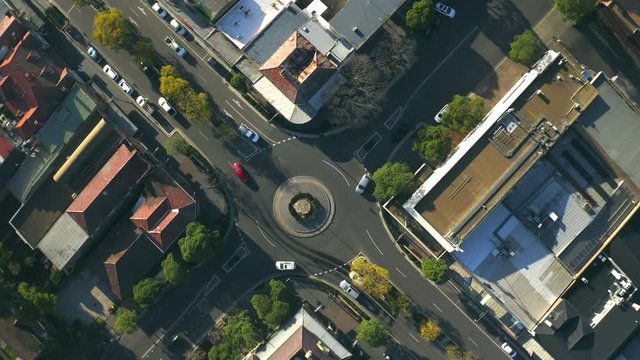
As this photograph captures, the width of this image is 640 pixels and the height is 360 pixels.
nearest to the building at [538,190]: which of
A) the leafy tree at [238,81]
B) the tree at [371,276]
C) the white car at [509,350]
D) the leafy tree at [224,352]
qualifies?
the white car at [509,350]

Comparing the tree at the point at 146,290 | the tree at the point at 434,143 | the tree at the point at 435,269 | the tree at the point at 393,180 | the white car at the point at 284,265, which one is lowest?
the tree at the point at 146,290

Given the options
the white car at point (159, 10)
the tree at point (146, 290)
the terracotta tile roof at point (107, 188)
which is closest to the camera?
the terracotta tile roof at point (107, 188)

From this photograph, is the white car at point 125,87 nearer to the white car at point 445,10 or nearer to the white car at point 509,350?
the white car at point 445,10

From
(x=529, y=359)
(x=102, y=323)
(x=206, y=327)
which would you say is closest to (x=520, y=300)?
(x=529, y=359)

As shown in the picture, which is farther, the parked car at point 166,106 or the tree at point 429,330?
the parked car at point 166,106

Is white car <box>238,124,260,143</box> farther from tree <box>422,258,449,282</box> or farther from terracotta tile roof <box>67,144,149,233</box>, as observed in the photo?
tree <box>422,258,449,282</box>

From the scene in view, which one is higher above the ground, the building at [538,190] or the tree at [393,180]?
the building at [538,190]
